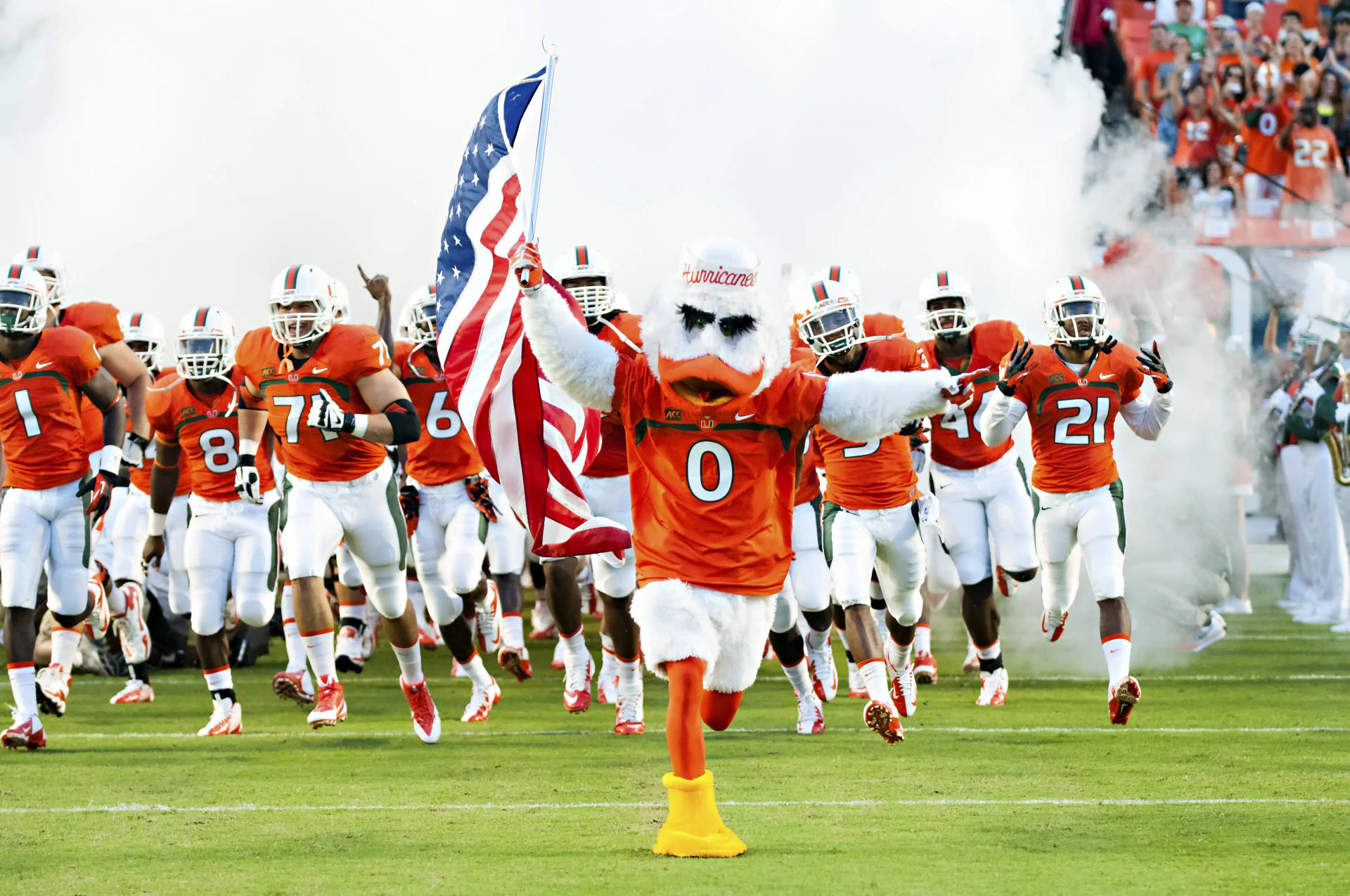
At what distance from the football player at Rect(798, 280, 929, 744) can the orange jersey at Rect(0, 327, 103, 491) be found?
2926mm

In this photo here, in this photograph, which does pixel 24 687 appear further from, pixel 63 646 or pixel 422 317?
pixel 422 317

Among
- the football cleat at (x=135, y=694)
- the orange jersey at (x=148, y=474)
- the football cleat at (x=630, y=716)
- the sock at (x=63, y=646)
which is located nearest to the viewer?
the football cleat at (x=630, y=716)

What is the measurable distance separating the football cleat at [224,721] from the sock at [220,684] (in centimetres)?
2

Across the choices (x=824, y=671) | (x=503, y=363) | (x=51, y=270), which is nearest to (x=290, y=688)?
(x=824, y=671)

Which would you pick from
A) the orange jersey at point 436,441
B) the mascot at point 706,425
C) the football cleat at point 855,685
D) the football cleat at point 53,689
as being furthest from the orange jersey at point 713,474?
the football cleat at point 53,689

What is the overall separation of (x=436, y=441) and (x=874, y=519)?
2.08 metres

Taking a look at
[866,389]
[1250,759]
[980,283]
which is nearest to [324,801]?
[866,389]

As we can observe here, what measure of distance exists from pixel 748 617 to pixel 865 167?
9675 mm

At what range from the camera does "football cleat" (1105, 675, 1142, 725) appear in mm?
6238

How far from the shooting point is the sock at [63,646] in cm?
720

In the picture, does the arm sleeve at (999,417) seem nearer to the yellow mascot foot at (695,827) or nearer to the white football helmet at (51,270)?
the yellow mascot foot at (695,827)

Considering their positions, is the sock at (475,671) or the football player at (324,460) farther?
the sock at (475,671)

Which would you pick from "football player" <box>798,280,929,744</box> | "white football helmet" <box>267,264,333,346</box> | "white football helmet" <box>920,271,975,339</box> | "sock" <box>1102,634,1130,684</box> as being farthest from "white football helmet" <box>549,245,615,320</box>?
"sock" <box>1102,634,1130,684</box>

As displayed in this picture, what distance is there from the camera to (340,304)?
664cm
